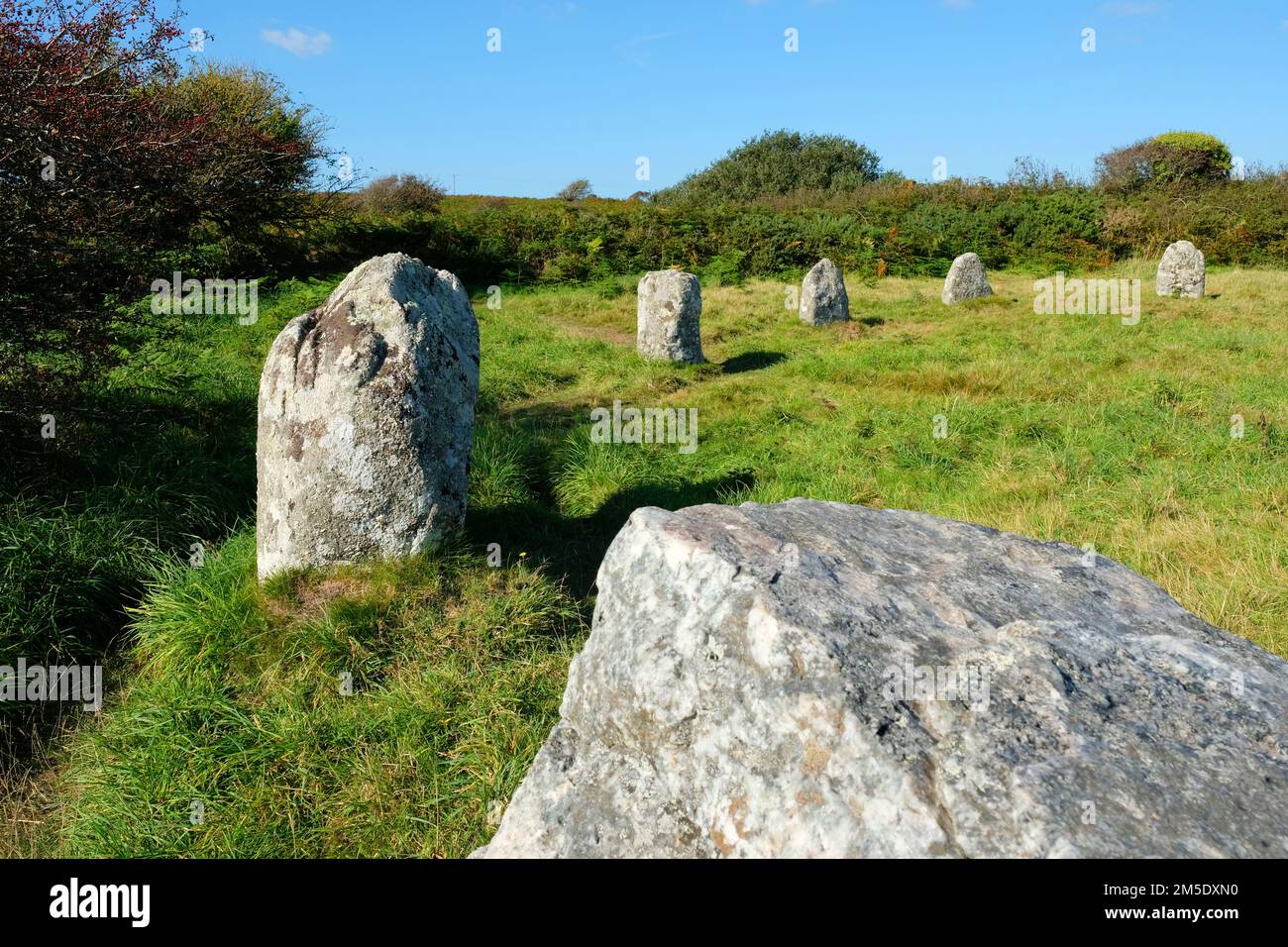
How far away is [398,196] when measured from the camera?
27.4m

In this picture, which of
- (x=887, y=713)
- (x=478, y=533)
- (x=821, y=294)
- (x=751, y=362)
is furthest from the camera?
(x=821, y=294)

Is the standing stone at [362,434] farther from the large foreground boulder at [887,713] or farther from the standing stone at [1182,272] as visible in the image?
the standing stone at [1182,272]

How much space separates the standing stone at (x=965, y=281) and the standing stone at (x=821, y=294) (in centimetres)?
339

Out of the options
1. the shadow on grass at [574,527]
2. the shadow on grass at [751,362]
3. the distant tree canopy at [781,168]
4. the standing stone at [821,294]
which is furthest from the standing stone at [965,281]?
the distant tree canopy at [781,168]

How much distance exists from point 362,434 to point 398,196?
2463cm

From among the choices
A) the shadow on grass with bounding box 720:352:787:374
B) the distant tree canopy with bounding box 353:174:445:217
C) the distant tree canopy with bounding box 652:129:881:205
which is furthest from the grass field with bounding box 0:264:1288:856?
the distant tree canopy with bounding box 652:129:881:205

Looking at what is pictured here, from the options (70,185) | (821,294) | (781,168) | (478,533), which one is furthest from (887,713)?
(781,168)

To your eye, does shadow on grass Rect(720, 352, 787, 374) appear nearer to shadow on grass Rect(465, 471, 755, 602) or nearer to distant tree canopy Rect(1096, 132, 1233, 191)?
shadow on grass Rect(465, 471, 755, 602)

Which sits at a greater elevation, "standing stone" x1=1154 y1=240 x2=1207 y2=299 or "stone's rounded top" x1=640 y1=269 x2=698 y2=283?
"standing stone" x1=1154 y1=240 x2=1207 y2=299

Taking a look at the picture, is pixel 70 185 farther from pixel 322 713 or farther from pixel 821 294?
pixel 821 294

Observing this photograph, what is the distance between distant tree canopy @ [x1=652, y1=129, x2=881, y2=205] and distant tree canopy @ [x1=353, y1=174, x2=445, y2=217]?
53.6ft

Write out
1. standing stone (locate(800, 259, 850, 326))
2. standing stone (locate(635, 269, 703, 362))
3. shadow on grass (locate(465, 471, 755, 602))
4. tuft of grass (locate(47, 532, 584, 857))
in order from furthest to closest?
1. standing stone (locate(800, 259, 850, 326))
2. standing stone (locate(635, 269, 703, 362))
3. shadow on grass (locate(465, 471, 755, 602))
4. tuft of grass (locate(47, 532, 584, 857))

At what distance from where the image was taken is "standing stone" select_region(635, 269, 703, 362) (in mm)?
13250
